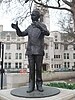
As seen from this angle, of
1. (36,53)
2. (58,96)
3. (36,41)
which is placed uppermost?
(36,41)

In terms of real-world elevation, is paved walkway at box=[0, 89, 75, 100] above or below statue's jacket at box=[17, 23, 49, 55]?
below

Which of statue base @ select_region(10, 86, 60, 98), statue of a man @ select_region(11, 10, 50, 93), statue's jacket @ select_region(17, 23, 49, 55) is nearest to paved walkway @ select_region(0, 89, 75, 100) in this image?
statue base @ select_region(10, 86, 60, 98)

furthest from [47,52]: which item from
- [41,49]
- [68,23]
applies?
[41,49]

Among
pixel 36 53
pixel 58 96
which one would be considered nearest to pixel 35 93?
pixel 58 96

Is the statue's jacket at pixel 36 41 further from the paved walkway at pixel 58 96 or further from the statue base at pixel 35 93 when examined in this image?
the paved walkway at pixel 58 96

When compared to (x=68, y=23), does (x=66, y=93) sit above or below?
below

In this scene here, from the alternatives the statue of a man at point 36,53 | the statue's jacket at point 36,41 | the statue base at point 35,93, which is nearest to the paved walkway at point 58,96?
the statue base at point 35,93

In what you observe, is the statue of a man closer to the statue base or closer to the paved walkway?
the statue base

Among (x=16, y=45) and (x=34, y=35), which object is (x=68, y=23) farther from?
(x=16, y=45)

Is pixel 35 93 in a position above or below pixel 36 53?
below

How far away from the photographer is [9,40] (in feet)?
206

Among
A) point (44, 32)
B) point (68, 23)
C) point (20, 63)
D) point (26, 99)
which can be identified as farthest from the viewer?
point (20, 63)

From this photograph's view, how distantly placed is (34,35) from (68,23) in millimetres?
20063

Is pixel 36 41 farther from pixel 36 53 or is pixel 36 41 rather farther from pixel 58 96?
pixel 58 96
